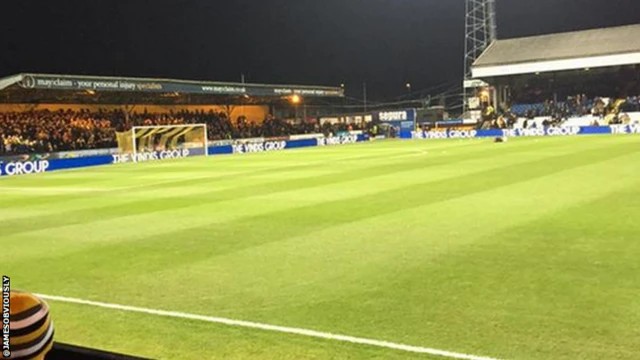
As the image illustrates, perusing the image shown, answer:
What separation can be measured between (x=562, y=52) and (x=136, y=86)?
40185mm

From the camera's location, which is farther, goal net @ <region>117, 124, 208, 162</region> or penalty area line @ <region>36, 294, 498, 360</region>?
goal net @ <region>117, 124, 208, 162</region>

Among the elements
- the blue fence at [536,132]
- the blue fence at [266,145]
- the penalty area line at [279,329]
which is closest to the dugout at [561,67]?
the blue fence at [536,132]

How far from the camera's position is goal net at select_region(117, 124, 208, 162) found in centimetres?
4275

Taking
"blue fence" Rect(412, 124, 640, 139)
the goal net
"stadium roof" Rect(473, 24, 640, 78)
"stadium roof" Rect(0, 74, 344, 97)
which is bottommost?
"blue fence" Rect(412, 124, 640, 139)

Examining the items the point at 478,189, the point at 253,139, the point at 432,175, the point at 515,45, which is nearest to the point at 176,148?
the point at 253,139

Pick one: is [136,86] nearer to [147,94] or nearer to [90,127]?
[147,94]

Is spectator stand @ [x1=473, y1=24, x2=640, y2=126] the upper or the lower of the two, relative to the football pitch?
upper

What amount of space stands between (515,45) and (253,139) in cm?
3069

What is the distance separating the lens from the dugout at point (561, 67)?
6066 cm

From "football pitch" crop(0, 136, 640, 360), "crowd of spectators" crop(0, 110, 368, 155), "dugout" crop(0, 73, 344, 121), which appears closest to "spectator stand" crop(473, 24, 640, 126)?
"dugout" crop(0, 73, 344, 121)

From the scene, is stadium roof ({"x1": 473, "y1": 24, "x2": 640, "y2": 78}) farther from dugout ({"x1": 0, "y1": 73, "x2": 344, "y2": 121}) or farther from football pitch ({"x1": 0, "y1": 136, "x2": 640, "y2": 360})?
football pitch ({"x1": 0, "y1": 136, "x2": 640, "y2": 360})

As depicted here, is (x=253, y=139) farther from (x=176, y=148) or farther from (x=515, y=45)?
(x=515, y=45)

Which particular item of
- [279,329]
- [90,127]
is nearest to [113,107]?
[90,127]

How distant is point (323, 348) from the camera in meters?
5.89
